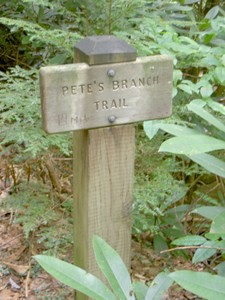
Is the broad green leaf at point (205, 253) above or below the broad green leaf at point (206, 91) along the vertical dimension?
below

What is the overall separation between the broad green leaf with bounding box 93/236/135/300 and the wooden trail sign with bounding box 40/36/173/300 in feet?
0.63

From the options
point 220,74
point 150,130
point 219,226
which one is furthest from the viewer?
point 220,74

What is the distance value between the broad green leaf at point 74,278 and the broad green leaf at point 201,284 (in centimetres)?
25

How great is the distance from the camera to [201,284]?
1.54 m

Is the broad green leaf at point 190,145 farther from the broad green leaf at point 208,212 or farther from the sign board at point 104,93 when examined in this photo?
the broad green leaf at point 208,212

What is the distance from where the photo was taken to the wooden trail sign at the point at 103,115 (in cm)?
166

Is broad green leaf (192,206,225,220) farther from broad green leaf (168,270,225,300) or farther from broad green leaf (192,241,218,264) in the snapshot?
broad green leaf (168,270,225,300)

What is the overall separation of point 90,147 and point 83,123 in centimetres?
15

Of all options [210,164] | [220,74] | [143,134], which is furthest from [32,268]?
[220,74]

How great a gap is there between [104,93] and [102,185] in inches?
14.4

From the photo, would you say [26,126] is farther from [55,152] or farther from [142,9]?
[142,9]

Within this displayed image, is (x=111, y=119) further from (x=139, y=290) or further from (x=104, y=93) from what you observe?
(x=139, y=290)

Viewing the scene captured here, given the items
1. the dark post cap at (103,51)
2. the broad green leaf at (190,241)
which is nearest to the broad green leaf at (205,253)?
the broad green leaf at (190,241)

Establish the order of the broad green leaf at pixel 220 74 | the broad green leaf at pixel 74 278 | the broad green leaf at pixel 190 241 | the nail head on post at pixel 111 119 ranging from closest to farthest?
1. the broad green leaf at pixel 74 278
2. the nail head on post at pixel 111 119
3. the broad green leaf at pixel 190 241
4. the broad green leaf at pixel 220 74
